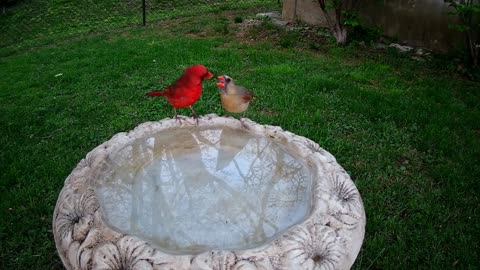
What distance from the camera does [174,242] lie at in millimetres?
1704

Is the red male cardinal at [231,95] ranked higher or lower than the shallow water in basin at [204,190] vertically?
higher

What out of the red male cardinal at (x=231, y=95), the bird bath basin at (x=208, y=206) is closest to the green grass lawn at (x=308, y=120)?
the bird bath basin at (x=208, y=206)

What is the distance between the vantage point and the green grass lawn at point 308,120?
3.04m

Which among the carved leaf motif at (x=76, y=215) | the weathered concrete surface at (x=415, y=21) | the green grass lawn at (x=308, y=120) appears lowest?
the green grass lawn at (x=308, y=120)

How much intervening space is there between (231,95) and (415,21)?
549 cm

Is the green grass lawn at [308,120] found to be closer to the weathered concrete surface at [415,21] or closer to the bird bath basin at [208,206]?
the weathered concrete surface at [415,21]

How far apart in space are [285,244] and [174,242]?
47 cm

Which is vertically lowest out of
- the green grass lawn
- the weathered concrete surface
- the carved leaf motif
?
the green grass lawn

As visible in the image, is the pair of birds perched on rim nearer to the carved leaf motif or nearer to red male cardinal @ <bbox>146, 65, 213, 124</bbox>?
red male cardinal @ <bbox>146, 65, 213, 124</bbox>

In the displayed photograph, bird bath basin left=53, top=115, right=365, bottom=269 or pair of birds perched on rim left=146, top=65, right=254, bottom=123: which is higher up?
pair of birds perched on rim left=146, top=65, right=254, bottom=123

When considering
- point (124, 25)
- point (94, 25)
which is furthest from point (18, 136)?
point (94, 25)

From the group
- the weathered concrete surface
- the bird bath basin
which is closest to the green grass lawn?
the weathered concrete surface

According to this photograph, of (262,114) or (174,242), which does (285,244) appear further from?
(262,114)

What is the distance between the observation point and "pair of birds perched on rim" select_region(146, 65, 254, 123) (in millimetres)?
2020
